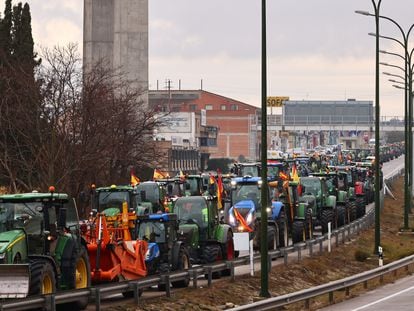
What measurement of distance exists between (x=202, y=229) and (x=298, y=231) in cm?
1152

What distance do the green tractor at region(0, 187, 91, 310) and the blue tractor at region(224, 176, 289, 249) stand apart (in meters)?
13.0

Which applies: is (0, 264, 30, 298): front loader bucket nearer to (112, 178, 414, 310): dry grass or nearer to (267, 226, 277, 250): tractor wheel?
(112, 178, 414, 310): dry grass

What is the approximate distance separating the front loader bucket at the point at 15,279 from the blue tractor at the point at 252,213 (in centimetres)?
1545

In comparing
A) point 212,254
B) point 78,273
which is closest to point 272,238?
point 212,254

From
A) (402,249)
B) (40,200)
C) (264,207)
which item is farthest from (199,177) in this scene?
(40,200)

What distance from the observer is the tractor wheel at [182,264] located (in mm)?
28797

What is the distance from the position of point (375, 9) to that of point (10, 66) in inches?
824

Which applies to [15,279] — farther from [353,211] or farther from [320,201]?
[353,211]

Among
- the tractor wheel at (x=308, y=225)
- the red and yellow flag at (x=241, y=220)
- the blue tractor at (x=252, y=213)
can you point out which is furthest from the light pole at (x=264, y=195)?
the tractor wheel at (x=308, y=225)

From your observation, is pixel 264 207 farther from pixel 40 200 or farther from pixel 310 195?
pixel 310 195

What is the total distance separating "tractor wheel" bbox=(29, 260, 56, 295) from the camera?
21.7 metres

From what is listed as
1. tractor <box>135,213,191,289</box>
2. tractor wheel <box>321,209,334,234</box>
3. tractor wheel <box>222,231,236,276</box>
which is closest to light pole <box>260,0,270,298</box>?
tractor <box>135,213,191,289</box>

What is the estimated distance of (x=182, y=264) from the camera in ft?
96.5

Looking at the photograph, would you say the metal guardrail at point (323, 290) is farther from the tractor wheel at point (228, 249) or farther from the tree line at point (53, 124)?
the tree line at point (53, 124)
